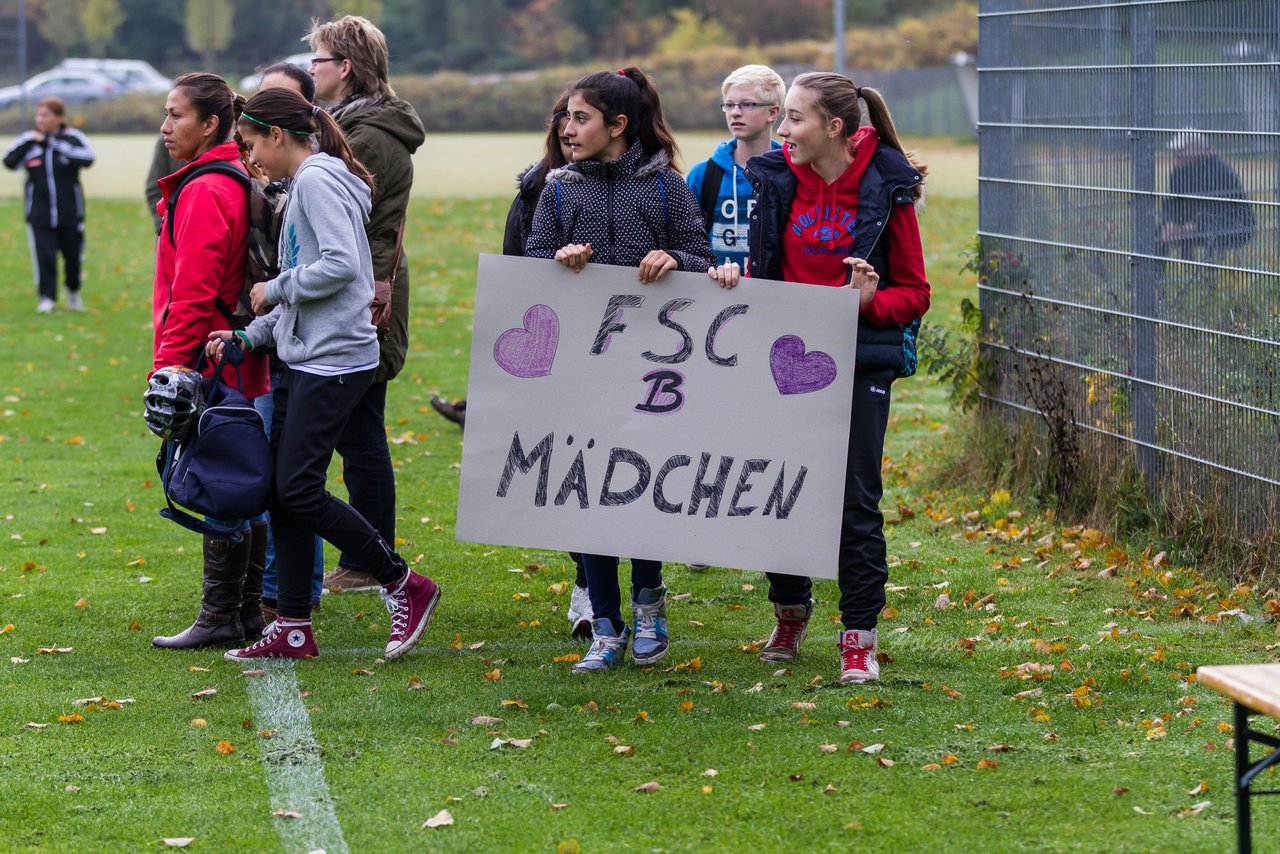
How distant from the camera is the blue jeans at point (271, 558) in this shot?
6141mm

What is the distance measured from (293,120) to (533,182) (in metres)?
0.89

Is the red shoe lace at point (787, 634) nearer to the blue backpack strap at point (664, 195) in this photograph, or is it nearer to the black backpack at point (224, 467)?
the blue backpack strap at point (664, 195)

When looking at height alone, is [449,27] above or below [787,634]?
above

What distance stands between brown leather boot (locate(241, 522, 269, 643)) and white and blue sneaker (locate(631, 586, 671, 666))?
61.3 inches

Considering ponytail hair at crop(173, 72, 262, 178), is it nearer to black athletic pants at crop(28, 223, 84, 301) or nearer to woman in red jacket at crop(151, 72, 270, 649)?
woman in red jacket at crop(151, 72, 270, 649)

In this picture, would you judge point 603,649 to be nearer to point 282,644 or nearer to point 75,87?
point 282,644

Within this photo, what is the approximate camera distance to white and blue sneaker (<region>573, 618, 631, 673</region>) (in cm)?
580

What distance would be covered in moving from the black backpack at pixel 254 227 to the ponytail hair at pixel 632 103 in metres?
1.18

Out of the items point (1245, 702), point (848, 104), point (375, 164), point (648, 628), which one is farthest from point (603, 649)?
point (1245, 702)

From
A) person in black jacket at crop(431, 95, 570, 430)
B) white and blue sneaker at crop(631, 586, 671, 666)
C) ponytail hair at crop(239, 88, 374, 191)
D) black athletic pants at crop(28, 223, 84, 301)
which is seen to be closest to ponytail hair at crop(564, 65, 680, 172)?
person in black jacket at crop(431, 95, 570, 430)

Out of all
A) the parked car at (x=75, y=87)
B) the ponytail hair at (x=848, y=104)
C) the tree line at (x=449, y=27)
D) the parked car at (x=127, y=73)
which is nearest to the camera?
the ponytail hair at (x=848, y=104)

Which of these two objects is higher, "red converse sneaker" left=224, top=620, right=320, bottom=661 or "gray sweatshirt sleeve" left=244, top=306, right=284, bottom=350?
"gray sweatshirt sleeve" left=244, top=306, right=284, bottom=350

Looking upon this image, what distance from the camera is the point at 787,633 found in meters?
5.96

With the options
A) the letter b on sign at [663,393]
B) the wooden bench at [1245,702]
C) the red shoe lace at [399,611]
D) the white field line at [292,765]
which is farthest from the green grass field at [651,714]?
the letter b on sign at [663,393]
